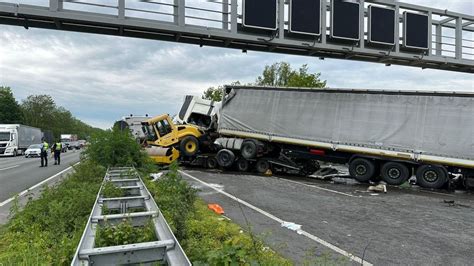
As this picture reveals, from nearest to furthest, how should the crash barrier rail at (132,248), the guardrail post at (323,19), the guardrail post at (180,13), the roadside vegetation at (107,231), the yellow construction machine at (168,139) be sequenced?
the crash barrier rail at (132,248)
the roadside vegetation at (107,231)
the guardrail post at (180,13)
the guardrail post at (323,19)
the yellow construction machine at (168,139)

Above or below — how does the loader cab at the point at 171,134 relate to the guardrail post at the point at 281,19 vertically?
below

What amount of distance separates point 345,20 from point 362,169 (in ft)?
19.4

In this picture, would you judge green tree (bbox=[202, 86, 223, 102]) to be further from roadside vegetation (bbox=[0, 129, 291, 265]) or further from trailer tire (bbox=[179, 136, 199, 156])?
roadside vegetation (bbox=[0, 129, 291, 265])

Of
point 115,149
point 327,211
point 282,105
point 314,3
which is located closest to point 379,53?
point 314,3

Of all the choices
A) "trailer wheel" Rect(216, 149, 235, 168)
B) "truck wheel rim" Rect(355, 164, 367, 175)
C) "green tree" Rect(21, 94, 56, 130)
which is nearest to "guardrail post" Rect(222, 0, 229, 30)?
"trailer wheel" Rect(216, 149, 235, 168)

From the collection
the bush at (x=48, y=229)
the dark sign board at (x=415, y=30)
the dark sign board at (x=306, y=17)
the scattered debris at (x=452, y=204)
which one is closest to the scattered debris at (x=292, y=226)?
the bush at (x=48, y=229)

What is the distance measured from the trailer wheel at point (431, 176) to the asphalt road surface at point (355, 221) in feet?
1.79

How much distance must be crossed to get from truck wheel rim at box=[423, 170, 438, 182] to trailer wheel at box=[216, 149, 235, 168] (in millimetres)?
8530

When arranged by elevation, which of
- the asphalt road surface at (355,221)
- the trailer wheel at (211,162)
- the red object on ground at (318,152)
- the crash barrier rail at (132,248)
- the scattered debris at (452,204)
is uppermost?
the red object on ground at (318,152)

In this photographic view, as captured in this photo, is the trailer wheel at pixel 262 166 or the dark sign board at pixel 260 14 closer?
the dark sign board at pixel 260 14

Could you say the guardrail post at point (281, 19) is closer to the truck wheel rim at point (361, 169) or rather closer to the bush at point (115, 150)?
the truck wheel rim at point (361, 169)

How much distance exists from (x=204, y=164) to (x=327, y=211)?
11.6m

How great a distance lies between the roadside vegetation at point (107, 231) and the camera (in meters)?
3.99

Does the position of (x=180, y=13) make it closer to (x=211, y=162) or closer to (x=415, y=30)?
(x=211, y=162)
